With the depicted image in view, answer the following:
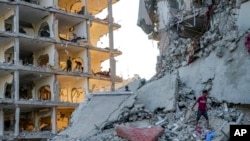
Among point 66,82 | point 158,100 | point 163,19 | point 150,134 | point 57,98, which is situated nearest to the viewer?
point 150,134

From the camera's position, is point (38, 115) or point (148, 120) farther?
point (38, 115)

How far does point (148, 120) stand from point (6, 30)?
73.1ft

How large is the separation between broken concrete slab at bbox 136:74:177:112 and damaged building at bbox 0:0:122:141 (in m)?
15.6

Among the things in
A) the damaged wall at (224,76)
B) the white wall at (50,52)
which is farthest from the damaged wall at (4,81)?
the damaged wall at (224,76)

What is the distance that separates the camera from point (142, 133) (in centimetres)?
1483

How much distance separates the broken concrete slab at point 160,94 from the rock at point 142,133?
2678 mm

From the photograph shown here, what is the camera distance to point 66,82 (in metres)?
38.9

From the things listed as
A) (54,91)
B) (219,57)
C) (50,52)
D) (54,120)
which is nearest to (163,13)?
(219,57)

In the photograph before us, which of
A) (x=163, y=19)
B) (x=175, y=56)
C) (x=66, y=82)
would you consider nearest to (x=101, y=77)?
(x=66, y=82)

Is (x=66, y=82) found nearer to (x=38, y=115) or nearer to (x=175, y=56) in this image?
(x=38, y=115)

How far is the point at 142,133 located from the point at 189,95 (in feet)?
13.8

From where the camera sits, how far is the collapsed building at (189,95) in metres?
15.6

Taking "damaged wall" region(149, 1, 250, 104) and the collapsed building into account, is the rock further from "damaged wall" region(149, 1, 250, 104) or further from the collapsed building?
"damaged wall" region(149, 1, 250, 104)

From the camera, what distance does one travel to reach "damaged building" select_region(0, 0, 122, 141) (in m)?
33.7
